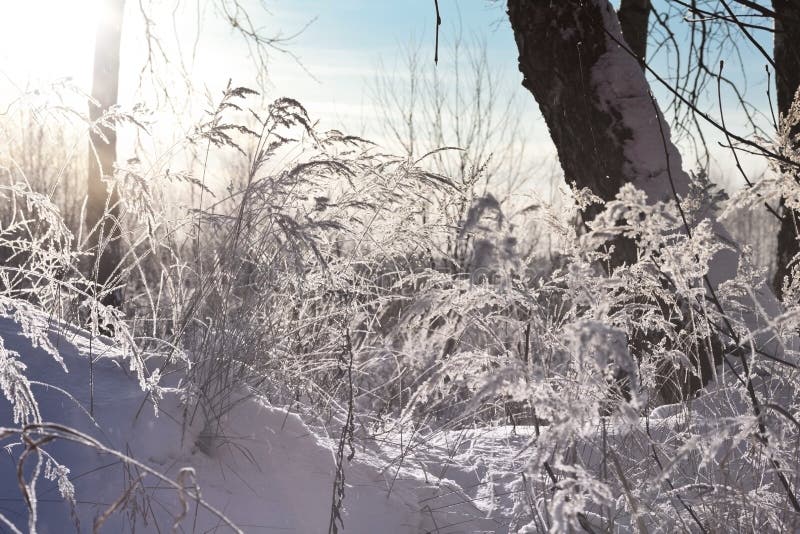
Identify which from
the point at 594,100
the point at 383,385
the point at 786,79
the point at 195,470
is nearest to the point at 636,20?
the point at 786,79

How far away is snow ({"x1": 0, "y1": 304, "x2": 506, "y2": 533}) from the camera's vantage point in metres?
1.77

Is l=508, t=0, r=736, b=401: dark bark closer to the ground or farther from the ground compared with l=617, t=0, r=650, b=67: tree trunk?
closer to the ground

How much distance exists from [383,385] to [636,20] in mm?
4275

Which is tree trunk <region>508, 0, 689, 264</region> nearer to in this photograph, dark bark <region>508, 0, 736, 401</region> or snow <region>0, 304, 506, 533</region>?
dark bark <region>508, 0, 736, 401</region>

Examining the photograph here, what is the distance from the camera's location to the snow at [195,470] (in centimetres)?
177

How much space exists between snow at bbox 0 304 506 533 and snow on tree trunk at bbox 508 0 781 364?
1520 mm

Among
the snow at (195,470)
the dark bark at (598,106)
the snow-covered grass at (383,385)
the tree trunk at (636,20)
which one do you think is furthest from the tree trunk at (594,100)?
the tree trunk at (636,20)

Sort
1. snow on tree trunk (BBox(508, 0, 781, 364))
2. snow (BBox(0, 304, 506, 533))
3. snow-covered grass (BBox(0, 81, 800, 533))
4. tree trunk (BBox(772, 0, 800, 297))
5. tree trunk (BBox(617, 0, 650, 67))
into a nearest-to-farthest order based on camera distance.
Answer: snow-covered grass (BBox(0, 81, 800, 533))
snow (BBox(0, 304, 506, 533))
snow on tree trunk (BBox(508, 0, 781, 364))
tree trunk (BBox(772, 0, 800, 297))
tree trunk (BBox(617, 0, 650, 67))

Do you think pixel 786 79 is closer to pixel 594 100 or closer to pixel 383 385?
pixel 594 100

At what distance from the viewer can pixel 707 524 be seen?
1.67 meters

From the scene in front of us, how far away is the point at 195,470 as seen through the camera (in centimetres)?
176

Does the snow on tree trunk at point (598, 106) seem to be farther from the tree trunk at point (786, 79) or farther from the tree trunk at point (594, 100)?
the tree trunk at point (786, 79)

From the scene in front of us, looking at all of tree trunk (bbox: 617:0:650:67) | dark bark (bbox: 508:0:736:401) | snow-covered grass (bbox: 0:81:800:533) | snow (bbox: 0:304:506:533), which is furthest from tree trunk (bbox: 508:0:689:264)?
tree trunk (bbox: 617:0:650:67)

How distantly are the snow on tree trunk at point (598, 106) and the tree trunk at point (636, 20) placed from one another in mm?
2301
